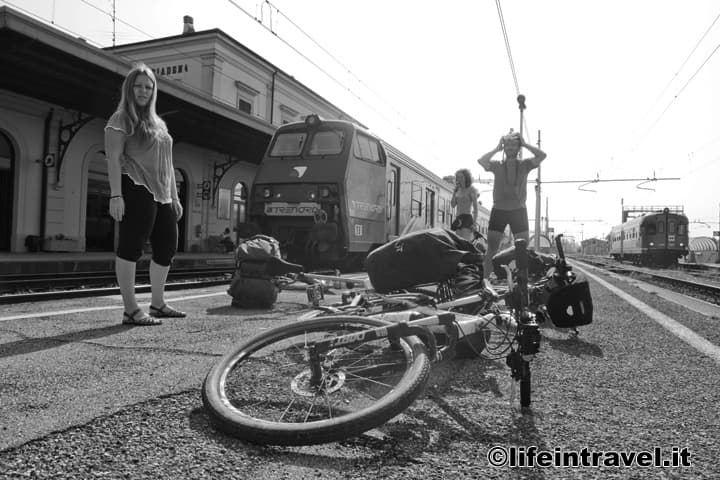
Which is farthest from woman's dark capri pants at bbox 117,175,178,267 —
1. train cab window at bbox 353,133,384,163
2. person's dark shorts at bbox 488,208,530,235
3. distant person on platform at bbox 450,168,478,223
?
train cab window at bbox 353,133,384,163

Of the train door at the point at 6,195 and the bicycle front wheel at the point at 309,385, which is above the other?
the train door at the point at 6,195

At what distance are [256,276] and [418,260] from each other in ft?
7.22

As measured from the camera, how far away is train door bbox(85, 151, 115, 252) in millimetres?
15305

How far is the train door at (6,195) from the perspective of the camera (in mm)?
12633

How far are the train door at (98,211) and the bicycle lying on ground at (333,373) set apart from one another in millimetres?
14895

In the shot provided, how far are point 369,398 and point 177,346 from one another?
1.65 m

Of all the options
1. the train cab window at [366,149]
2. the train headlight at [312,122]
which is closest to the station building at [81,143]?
the train headlight at [312,122]

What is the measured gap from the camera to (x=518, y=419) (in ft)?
6.06

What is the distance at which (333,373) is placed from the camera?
1.87 metres

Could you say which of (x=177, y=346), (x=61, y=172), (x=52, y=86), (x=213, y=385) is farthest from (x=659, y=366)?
(x=61, y=172)

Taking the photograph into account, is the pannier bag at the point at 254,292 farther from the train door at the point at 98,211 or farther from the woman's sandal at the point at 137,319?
the train door at the point at 98,211

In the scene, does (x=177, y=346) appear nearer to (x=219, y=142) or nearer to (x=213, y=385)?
(x=213, y=385)

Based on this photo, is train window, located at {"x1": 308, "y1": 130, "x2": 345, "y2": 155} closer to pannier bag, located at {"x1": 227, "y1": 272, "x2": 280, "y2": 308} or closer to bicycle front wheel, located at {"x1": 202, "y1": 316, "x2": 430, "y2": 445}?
pannier bag, located at {"x1": 227, "y1": 272, "x2": 280, "y2": 308}

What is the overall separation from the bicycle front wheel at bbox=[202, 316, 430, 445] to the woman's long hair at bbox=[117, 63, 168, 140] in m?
2.36
